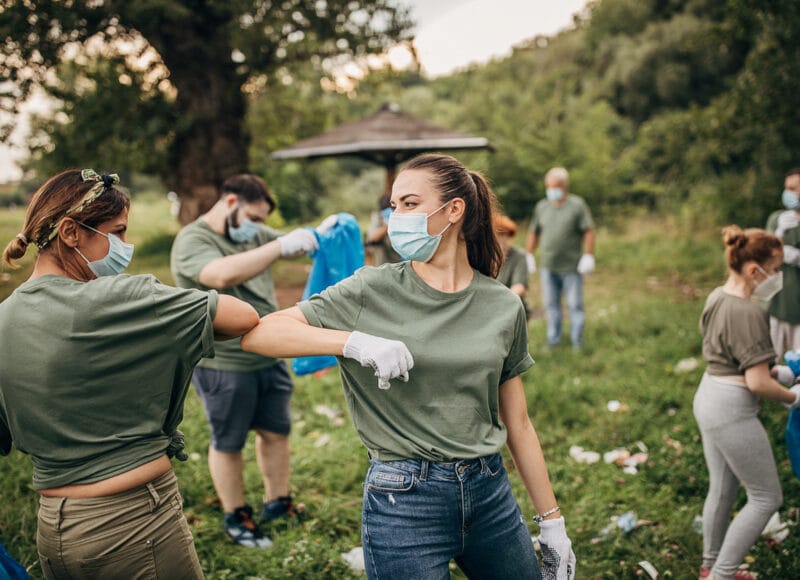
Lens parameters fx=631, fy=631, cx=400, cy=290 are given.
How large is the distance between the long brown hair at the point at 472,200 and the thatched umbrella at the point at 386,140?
21.1ft

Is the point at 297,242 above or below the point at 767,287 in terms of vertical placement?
above

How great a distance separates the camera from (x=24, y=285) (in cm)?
182

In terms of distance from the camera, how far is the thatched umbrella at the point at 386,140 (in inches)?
339

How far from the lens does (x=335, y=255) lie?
3.62m

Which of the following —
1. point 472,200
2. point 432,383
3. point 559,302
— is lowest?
point 559,302

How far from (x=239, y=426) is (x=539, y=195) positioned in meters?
14.5

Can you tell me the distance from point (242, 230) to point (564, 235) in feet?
15.2

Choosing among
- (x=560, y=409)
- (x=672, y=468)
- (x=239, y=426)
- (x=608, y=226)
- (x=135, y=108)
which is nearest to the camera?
(x=239, y=426)

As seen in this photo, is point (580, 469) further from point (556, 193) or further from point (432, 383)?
point (556, 193)

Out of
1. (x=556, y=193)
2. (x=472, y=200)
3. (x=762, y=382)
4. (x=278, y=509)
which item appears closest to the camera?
(x=472, y=200)

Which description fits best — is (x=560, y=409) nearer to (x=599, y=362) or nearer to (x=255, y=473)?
(x=599, y=362)

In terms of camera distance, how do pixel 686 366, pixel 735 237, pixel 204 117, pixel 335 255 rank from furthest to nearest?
pixel 204 117, pixel 686 366, pixel 335 255, pixel 735 237

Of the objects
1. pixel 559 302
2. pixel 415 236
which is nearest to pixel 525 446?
pixel 415 236

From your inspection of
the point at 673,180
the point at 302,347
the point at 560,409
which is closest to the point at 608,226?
the point at 673,180
